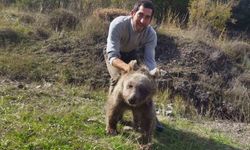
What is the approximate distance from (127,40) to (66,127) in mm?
1467

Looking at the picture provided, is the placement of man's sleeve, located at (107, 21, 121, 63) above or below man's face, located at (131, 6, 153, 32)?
below

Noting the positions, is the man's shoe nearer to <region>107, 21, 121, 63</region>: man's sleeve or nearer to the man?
the man

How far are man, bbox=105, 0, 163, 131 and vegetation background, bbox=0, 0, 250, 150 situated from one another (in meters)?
0.83

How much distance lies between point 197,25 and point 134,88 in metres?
7.03

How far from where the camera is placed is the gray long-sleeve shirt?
6152 millimetres

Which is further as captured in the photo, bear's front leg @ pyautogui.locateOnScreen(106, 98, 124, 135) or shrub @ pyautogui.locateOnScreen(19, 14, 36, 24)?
shrub @ pyautogui.locateOnScreen(19, 14, 36, 24)

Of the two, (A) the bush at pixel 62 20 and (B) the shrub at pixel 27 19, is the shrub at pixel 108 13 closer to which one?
(A) the bush at pixel 62 20

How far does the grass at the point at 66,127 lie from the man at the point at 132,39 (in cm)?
49

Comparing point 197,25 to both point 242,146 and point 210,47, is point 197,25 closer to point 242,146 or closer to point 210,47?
point 210,47

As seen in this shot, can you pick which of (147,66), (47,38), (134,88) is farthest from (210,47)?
(134,88)

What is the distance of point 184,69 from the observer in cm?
1033

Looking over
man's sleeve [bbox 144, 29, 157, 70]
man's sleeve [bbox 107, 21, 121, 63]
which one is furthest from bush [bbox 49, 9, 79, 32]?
man's sleeve [bbox 107, 21, 121, 63]

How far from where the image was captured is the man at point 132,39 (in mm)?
6105

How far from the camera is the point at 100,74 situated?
9531 millimetres
